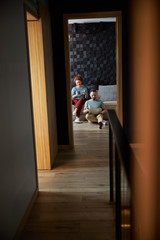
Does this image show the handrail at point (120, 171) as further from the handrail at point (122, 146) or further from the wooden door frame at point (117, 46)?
the wooden door frame at point (117, 46)

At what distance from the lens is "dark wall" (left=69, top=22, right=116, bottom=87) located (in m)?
6.98

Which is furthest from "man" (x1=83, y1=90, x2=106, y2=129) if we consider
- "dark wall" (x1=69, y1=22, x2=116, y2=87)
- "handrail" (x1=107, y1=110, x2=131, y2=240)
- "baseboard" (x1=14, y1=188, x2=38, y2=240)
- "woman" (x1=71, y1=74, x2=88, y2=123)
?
"handrail" (x1=107, y1=110, x2=131, y2=240)

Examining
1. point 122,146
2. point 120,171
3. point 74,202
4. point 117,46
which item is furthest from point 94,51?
point 122,146

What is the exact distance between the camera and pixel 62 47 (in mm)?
4031

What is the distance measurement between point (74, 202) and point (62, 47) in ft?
7.75

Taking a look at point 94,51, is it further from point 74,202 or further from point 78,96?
point 74,202

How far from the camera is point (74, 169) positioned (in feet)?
11.6

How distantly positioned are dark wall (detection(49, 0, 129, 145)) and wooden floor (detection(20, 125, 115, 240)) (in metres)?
0.56
